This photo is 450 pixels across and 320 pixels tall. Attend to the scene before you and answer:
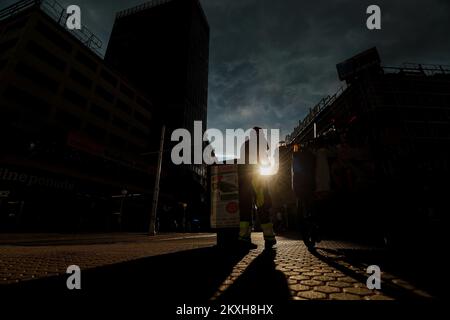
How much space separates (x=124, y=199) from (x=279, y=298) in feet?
78.7

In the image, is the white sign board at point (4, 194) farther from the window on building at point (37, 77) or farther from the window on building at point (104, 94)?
the window on building at point (104, 94)

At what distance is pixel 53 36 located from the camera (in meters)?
23.5

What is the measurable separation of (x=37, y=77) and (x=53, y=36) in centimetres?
614

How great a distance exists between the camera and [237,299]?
1.18 metres

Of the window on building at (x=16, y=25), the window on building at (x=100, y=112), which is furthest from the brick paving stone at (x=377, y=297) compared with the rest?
the window on building at (x=16, y=25)

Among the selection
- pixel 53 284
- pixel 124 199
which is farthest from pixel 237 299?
pixel 124 199

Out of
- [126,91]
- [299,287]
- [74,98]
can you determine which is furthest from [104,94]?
[299,287]

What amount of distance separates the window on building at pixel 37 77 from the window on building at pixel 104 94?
580 centimetres

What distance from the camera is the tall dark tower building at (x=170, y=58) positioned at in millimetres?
47312

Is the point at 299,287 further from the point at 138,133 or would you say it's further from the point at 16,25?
the point at 138,133

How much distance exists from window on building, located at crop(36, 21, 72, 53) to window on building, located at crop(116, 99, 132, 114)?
8395 mm

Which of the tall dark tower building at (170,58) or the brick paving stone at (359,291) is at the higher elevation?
the tall dark tower building at (170,58)

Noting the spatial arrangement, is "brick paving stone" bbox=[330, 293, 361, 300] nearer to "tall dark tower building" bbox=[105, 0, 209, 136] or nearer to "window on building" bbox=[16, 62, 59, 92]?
"window on building" bbox=[16, 62, 59, 92]
